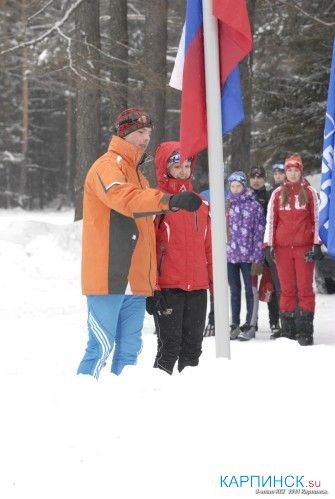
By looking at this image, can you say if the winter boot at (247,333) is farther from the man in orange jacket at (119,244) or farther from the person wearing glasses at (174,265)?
the man in orange jacket at (119,244)

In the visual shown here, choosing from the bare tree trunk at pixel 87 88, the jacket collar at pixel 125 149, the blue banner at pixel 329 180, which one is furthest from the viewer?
the bare tree trunk at pixel 87 88

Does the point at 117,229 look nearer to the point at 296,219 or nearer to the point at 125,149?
the point at 125,149

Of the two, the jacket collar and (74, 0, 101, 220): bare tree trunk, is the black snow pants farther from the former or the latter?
(74, 0, 101, 220): bare tree trunk

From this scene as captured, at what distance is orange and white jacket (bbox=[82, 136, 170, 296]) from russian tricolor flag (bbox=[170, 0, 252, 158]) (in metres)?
0.39

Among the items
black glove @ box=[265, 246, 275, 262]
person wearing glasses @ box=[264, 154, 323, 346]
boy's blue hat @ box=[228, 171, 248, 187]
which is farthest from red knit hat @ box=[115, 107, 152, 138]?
boy's blue hat @ box=[228, 171, 248, 187]

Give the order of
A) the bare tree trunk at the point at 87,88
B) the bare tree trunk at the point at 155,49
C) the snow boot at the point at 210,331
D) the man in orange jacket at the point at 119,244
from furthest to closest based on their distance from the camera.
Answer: the bare tree trunk at the point at 87,88, the bare tree trunk at the point at 155,49, the snow boot at the point at 210,331, the man in orange jacket at the point at 119,244

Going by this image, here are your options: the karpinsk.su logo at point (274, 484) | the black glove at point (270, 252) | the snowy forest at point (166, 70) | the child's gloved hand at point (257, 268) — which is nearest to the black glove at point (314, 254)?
the black glove at point (270, 252)

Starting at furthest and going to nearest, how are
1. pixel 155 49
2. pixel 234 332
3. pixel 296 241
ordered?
pixel 155 49 < pixel 234 332 < pixel 296 241

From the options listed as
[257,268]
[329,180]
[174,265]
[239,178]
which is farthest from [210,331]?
[174,265]

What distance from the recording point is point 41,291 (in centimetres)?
1386

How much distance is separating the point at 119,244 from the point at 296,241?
353 centimetres

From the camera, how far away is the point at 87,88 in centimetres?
1728

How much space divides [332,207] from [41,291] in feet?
26.2

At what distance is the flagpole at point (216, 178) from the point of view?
18.0 ft
